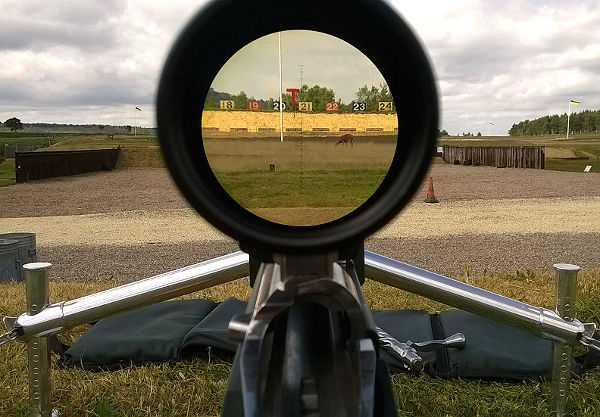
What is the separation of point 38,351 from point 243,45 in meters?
2.26

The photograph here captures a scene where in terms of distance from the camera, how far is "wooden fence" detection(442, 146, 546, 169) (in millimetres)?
29125

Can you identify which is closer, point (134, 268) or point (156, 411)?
point (156, 411)

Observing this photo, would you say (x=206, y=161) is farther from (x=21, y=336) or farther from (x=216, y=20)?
(x=21, y=336)

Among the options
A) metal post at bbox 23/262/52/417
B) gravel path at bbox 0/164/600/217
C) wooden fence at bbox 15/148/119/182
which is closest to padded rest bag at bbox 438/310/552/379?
metal post at bbox 23/262/52/417

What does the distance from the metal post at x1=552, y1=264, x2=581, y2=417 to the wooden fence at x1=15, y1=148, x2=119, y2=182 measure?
76.2ft

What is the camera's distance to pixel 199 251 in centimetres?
943

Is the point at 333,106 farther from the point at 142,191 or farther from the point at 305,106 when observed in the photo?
the point at 142,191

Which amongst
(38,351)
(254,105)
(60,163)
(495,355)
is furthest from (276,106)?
(60,163)

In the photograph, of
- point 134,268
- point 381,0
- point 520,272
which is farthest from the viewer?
point 134,268

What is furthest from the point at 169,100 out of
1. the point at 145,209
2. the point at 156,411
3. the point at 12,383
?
the point at 145,209

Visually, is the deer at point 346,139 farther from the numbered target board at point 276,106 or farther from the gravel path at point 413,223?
the gravel path at point 413,223

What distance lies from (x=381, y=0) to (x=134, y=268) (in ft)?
→ 25.6

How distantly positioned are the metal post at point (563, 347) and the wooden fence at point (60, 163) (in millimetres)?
23233

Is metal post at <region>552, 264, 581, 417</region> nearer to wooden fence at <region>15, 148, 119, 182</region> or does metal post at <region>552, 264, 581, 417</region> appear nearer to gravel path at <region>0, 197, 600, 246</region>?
gravel path at <region>0, 197, 600, 246</region>
